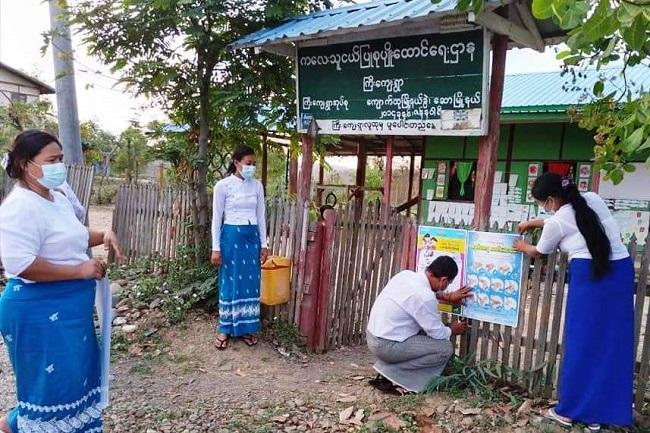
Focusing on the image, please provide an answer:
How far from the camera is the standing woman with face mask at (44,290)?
2216 millimetres

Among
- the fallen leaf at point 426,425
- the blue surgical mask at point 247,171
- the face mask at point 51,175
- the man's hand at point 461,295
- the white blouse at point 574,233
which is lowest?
the fallen leaf at point 426,425

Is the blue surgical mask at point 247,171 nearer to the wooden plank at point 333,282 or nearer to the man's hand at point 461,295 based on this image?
the wooden plank at point 333,282

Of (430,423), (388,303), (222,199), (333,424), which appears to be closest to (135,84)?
(222,199)

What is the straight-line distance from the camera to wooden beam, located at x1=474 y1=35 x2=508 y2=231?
364 centimetres

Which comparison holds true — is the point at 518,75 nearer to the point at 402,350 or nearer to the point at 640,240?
the point at 640,240

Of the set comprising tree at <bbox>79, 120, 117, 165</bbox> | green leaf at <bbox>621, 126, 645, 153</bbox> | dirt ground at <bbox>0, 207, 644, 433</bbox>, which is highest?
tree at <bbox>79, 120, 117, 165</bbox>

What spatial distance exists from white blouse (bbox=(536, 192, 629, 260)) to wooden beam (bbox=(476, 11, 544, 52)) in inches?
52.0

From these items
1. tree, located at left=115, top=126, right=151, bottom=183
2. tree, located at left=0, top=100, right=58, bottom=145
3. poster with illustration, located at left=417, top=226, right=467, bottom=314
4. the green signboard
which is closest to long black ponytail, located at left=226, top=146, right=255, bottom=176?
the green signboard

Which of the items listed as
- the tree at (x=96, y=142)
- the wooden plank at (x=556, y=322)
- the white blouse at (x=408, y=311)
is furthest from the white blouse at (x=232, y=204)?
the tree at (x=96, y=142)

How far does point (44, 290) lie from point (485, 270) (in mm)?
2765

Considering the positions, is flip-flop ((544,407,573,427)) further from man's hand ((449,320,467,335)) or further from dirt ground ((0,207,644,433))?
man's hand ((449,320,467,335))

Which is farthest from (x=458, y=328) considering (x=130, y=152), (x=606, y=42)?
(x=130, y=152)

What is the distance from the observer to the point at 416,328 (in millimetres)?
3688

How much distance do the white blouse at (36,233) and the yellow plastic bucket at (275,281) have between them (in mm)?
2221
